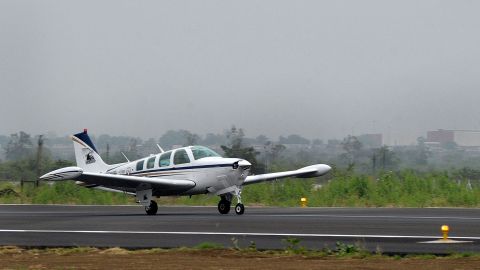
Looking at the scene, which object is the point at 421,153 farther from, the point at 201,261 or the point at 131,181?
the point at 201,261

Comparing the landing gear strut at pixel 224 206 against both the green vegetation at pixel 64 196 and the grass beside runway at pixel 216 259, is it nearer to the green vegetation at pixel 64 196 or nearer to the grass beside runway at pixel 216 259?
the grass beside runway at pixel 216 259

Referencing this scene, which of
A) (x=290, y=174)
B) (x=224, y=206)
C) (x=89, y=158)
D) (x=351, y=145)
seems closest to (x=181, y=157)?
(x=224, y=206)

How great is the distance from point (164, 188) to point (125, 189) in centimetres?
175

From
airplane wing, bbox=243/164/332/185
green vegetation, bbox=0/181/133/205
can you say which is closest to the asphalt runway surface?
airplane wing, bbox=243/164/332/185

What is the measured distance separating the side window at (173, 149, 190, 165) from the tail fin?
487 centimetres

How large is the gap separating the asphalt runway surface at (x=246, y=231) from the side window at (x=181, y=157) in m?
3.41

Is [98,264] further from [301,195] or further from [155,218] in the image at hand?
[301,195]

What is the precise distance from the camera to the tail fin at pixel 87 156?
38.9m

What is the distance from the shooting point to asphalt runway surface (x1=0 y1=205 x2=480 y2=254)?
69.2 ft

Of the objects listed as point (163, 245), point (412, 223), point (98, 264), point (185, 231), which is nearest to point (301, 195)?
point (412, 223)

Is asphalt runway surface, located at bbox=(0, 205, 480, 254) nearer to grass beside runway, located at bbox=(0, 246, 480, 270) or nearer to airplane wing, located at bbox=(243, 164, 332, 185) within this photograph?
grass beside runway, located at bbox=(0, 246, 480, 270)

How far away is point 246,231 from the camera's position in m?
24.7

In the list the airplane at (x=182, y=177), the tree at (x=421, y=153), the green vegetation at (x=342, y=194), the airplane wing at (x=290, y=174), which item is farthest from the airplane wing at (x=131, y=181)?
the tree at (x=421, y=153)

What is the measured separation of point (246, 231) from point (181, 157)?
10.7 metres
